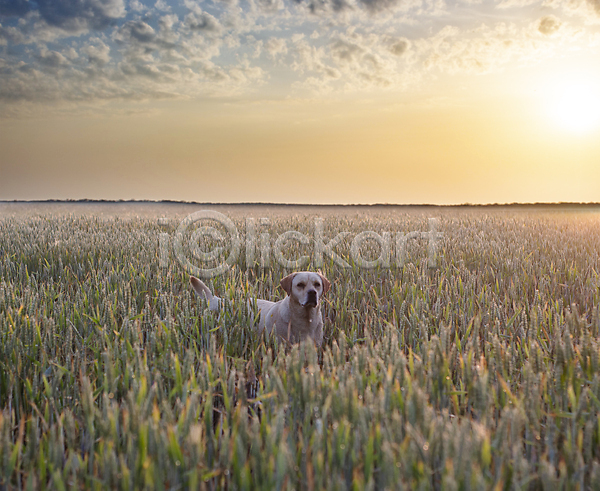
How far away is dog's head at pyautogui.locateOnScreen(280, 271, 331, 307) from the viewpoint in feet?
11.5

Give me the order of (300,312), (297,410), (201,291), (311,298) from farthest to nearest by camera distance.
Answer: (201,291) < (300,312) < (311,298) < (297,410)

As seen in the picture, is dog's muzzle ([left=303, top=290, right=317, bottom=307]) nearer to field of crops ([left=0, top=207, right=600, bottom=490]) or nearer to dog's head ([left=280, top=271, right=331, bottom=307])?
dog's head ([left=280, top=271, right=331, bottom=307])

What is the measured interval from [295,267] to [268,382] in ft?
13.6

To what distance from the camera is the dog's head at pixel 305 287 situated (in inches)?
138

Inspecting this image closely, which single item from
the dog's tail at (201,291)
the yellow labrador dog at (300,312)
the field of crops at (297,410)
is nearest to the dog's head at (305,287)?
the yellow labrador dog at (300,312)

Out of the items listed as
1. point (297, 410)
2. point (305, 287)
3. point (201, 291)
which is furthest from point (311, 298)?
point (297, 410)

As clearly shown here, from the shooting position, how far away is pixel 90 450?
1703 mm

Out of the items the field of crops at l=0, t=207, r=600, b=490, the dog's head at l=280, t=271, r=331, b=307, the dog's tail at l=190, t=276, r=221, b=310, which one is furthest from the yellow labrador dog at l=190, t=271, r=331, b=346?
the dog's tail at l=190, t=276, r=221, b=310

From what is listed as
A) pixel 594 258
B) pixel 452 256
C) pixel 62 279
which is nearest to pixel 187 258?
pixel 62 279

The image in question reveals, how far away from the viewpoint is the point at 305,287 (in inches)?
141

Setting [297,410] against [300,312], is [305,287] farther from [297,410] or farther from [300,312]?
[297,410]

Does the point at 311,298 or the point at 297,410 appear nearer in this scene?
the point at 297,410

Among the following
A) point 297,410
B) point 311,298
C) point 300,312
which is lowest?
point 297,410

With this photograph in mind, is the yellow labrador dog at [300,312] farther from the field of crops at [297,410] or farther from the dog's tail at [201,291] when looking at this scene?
the dog's tail at [201,291]
